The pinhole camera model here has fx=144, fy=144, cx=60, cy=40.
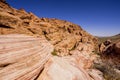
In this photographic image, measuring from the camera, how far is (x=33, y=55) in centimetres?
496

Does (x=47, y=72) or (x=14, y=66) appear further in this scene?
(x=47, y=72)

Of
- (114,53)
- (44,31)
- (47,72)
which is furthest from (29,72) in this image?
(114,53)

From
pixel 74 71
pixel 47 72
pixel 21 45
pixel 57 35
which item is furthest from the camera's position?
pixel 57 35

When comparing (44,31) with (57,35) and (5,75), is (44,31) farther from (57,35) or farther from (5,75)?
(5,75)

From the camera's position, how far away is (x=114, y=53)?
24484 millimetres

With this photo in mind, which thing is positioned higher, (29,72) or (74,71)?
(29,72)

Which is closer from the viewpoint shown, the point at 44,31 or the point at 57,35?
the point at 44,31

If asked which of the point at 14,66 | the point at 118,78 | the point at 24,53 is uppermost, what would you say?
the point at 24,53

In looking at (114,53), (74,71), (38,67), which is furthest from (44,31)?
(38,67)

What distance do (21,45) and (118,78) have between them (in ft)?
45.6

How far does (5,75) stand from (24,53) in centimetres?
107

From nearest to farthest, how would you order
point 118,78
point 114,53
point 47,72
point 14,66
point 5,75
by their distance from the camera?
point 5,75 < point 14,66 < point 47,72 < point 118,78 < point 114,53

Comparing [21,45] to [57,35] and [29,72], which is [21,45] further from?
[57,35]

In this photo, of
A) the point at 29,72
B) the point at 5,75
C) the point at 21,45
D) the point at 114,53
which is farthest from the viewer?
the point at 114,53
